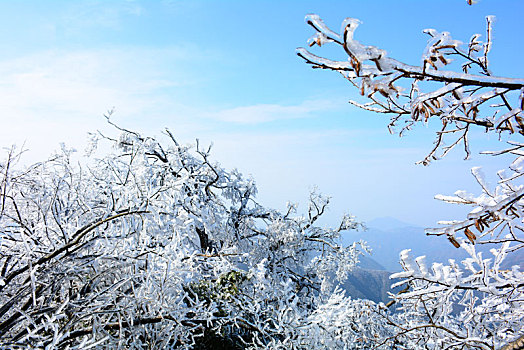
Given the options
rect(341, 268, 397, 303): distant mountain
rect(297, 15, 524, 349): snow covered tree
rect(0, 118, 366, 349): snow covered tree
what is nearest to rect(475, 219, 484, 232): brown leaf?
rect(297, 15, 524, 349): snow covered tree

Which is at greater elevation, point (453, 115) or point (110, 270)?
point (453, 115)

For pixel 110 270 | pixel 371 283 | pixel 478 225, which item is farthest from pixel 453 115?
pixel 371 283

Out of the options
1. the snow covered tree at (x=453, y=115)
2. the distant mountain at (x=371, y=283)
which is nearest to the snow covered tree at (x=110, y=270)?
the snow covered tree at (x=453, y=115)

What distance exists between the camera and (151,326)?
3.17 meters

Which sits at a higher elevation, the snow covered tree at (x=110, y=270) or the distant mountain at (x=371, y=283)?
the snow covered tree at (x=110, y=270)

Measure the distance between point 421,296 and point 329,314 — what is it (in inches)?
109

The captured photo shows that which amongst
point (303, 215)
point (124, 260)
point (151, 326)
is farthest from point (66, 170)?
point (303, 215)

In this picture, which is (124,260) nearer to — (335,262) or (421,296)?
(421,296)

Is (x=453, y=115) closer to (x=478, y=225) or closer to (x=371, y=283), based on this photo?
(x=478, y=225)

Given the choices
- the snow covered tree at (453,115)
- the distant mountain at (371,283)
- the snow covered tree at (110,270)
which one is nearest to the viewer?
the snow covered tree at (453,115)

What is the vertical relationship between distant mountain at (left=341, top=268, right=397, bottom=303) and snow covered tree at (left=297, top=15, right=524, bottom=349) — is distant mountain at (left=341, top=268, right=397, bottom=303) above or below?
below

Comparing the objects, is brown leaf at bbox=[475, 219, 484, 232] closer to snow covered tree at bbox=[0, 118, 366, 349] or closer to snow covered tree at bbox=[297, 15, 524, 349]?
snow covered tree at bbox=[297, 15, 524, 349]

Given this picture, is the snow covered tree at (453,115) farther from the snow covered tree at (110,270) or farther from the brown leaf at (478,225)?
the snow covered tree at (110,270)

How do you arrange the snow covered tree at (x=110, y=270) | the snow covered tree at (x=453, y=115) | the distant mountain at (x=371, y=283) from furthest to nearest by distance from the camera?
the distant mountain at (x=371, y=283)
the snow covered tree at (x=110, y=270)
the snow covered tree at (x=453, y=115)
